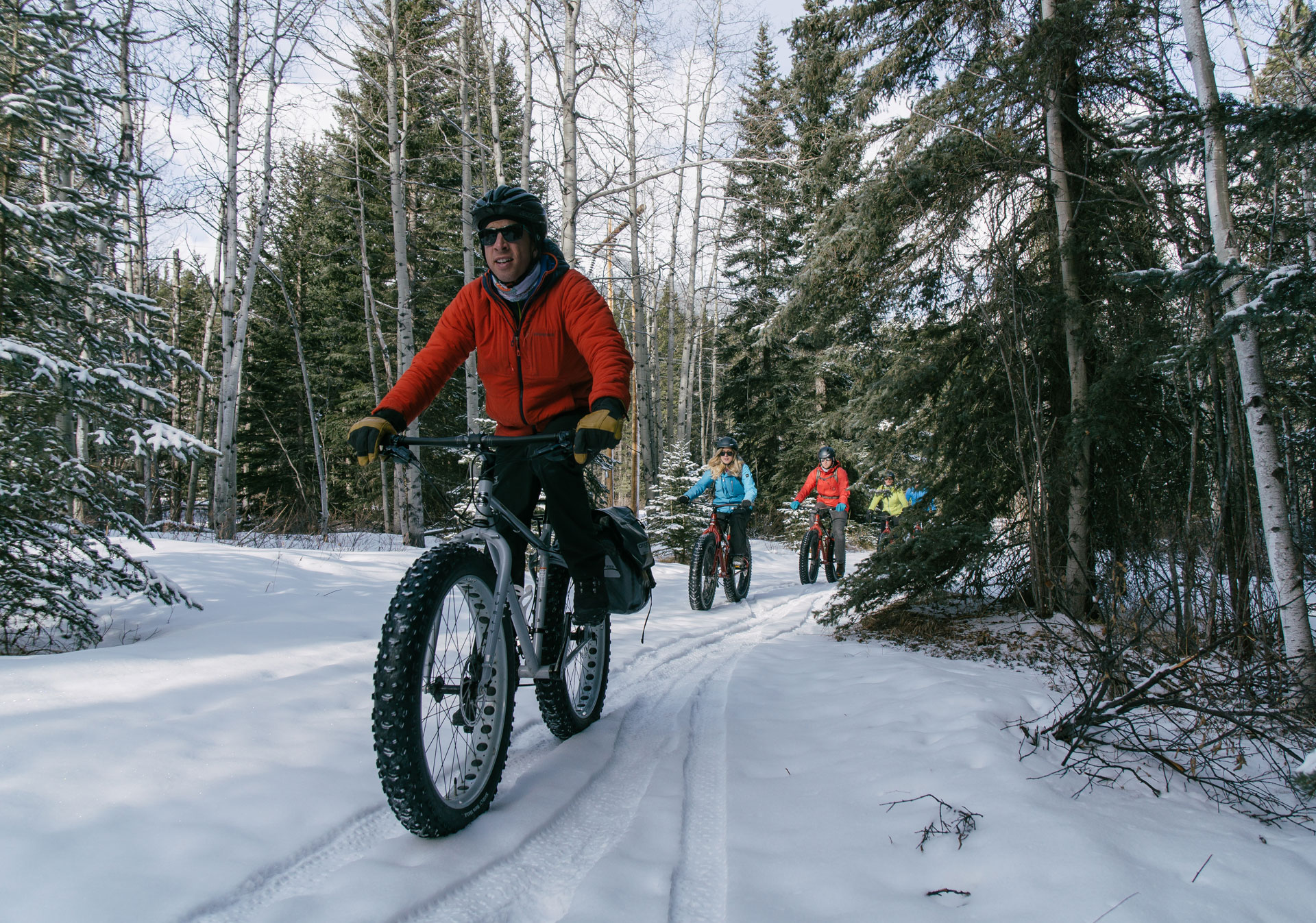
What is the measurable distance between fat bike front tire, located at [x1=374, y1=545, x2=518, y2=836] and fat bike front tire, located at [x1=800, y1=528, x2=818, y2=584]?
9014mm

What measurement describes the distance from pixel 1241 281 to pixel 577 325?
125 inches

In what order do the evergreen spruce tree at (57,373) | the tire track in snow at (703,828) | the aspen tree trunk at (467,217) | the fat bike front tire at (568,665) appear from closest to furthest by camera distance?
the tire track in snow at (703,828)
the fat bike front tire at (568,665)
the evergreen spruce tree at (57,373)
the aspen tree trunk at (467,217)

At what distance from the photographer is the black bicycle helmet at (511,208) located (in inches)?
103


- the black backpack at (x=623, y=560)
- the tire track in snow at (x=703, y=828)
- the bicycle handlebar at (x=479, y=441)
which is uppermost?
the bicycle handlebar at (x=479, y=441)

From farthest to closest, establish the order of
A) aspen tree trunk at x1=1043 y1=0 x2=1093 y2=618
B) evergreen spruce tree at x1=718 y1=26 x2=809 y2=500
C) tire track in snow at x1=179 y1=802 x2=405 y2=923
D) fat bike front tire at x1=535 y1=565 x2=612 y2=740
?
evergreen spruce tree at x1=718 y1=26 x2=809 y2=500 < aspen tree trunk at x1=1043 y1=0 x2=1093 y2=618 < fat bike front tire at x1=535 y1=565 x2=612 y2=740 < tire track in snow at x1=179 y1=802 x2=405 y2=923

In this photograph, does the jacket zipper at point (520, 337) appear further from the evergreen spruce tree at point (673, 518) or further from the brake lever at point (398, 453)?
the evergreen spruce tree at point (673, 518)

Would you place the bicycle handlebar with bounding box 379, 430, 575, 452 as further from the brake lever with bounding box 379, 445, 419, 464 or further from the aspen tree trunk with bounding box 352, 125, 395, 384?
the aspen tree trunk with bounding box 352, 125, 395, 384

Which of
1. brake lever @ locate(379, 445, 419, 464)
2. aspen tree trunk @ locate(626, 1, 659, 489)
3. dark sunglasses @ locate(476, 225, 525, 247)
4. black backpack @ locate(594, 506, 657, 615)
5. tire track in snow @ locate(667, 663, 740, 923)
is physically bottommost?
tire track in snow @ locate(667, 663, 740, 923)

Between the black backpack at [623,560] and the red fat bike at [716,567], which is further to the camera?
the red fat bike at [716,567]

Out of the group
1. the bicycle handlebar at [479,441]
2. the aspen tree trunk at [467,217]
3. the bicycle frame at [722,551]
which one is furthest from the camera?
the aspen tree trunk at [467,217]

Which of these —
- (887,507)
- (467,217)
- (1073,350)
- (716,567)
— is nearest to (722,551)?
(716,567)

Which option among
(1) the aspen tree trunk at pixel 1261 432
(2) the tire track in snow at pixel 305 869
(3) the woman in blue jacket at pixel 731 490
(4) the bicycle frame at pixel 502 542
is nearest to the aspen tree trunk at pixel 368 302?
(3) the woman in blue jacket at pixel 731 490

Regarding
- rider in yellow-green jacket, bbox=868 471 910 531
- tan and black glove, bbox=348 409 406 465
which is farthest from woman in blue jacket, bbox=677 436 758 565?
tan and black glove, bbox=348 409 406 465

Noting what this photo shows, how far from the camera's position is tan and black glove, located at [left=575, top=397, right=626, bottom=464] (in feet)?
7.58
